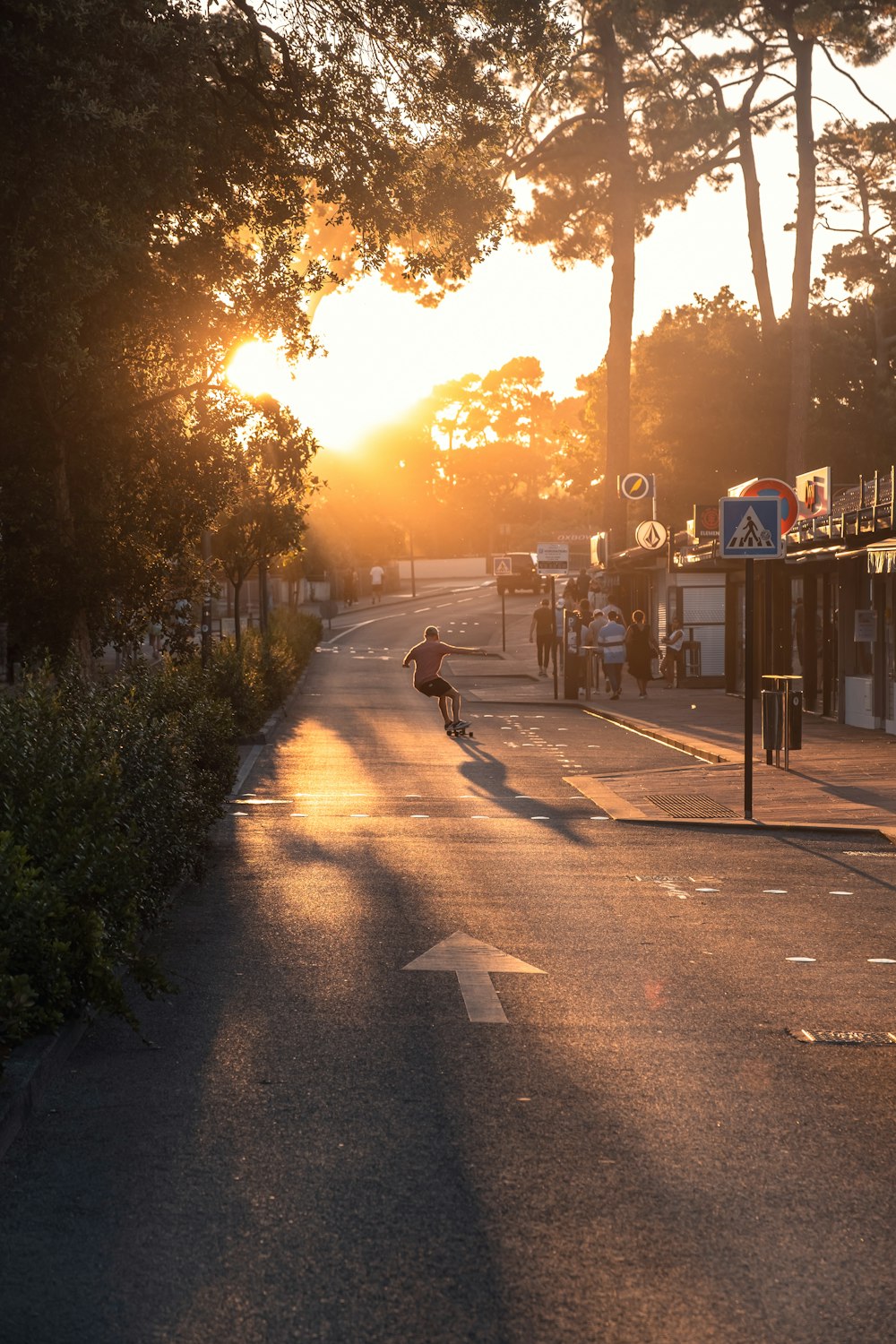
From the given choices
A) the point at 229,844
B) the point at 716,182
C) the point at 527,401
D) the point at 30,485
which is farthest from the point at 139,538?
the point at 527,401

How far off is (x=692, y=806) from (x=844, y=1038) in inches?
371

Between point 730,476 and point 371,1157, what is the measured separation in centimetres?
5583

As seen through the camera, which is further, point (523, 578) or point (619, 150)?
point (523, 578)

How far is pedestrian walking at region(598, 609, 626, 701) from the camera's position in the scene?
34312 mm

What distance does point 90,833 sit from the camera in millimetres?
7793

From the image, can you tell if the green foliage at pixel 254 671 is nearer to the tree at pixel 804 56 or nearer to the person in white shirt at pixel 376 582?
the tree at pixel 804 56

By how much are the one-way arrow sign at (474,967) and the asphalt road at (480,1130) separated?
8cm

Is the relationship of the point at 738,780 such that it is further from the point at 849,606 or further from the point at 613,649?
the point at 613,649

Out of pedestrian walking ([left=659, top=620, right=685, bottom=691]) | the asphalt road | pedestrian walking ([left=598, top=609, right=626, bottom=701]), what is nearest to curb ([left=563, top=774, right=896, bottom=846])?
the asphalt road

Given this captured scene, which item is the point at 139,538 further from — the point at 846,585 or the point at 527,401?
the point at 527,401

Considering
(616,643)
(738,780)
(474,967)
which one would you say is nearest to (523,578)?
(616,643)

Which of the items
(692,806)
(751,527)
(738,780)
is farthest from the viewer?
(738,780)

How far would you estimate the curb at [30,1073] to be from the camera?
5.74 meters

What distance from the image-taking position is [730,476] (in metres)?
59.7
